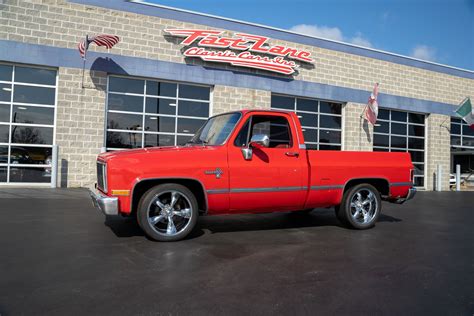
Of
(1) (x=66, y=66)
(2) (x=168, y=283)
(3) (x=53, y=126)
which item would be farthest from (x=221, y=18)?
(2) (x=168, y=283)

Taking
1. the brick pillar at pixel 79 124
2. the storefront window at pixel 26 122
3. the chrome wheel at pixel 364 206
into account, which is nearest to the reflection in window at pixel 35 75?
the storefront window at pixel 26 122

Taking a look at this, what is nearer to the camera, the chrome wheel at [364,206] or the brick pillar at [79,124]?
the chrome wheel at [364,206]

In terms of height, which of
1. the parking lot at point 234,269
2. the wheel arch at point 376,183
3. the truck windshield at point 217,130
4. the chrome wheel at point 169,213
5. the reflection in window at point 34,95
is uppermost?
the reflection in window at point 34,95

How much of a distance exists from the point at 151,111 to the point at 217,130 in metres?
8.48

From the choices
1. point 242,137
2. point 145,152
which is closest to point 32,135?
point 145,152

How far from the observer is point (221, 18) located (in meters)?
14.7

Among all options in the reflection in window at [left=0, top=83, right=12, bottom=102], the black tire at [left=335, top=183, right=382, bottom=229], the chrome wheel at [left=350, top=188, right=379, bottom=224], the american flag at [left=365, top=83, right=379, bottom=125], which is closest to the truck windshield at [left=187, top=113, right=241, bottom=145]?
the black tire at [left=335, top=183, right=382, bottom=229]

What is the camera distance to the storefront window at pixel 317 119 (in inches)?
656

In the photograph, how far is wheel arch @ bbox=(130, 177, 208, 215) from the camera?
208 inches

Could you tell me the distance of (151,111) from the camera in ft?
46.0

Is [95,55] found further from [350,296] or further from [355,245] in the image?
[350,296]

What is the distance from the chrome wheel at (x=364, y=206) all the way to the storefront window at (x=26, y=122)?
10.5 metres

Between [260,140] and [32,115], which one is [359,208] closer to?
[260,140]

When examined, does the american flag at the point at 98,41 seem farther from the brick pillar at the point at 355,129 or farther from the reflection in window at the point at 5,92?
the brick pillar at the point at 355,129
